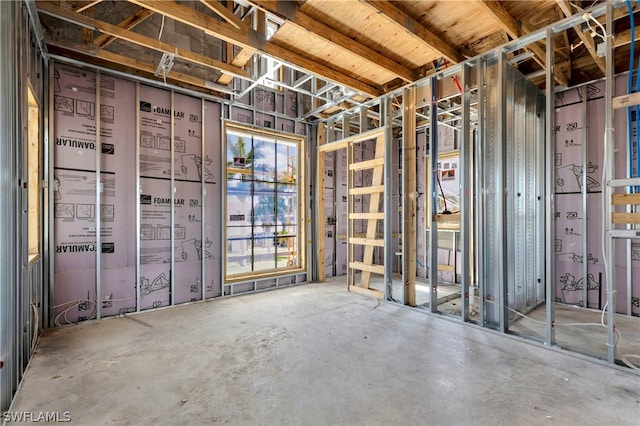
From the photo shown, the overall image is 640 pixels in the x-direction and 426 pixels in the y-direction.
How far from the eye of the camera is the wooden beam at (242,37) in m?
2.80

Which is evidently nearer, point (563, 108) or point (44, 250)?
point (44, 250)

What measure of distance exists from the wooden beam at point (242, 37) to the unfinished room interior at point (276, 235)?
0.10 ft

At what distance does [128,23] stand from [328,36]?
7.96ft

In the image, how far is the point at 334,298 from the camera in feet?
16.1

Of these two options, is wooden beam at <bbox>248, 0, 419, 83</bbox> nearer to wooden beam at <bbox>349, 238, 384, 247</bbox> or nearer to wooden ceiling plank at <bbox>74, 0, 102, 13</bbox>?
wooden ceiling plank at <bbox>74, 0, 102, 13</bbox>

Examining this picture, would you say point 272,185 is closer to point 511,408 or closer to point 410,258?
point 410,258

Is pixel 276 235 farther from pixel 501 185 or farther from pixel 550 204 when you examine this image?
pixel 550 204

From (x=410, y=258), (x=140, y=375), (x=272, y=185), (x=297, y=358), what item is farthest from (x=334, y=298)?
(x=140, y=375)

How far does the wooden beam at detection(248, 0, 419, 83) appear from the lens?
2.89 meters

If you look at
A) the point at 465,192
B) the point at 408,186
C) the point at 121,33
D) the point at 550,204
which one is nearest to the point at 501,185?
the point at 465,192

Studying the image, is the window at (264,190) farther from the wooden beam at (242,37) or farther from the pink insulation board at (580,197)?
the pink insulation board at (580,197)

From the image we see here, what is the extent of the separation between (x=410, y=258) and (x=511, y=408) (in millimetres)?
2599

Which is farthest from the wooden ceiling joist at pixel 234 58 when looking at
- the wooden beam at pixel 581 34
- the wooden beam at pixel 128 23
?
the wooden beam at pixel 581 34

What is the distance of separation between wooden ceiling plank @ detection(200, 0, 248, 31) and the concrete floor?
3.36m
